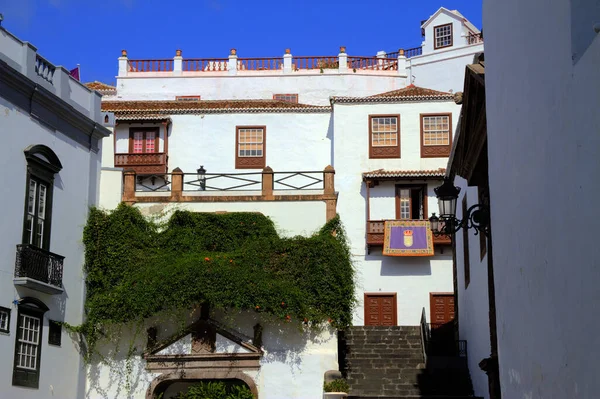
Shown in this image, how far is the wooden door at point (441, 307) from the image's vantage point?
96.9 ft

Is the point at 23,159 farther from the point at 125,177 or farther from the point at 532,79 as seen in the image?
the point at 532,79

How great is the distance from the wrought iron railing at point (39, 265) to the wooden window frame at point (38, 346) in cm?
53

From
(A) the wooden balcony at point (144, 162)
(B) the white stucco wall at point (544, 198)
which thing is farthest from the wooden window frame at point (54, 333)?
(A) the wooden balcony at point (144, 162)

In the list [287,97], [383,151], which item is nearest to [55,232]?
[383,151]

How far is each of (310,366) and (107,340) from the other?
4.75 metres

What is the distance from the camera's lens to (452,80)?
3950cm

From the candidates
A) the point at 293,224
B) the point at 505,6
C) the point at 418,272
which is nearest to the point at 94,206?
the point at 293,224

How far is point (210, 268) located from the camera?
20750mm

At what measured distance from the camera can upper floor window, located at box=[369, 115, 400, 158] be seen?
103 feet

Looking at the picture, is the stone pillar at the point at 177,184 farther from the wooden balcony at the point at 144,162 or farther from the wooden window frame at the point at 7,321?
the wooden balcony at the point at 144,162

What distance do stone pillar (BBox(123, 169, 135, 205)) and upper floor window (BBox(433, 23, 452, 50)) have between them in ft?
69.5

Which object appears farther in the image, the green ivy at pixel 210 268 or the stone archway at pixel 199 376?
the stone archway at pixel 199 376

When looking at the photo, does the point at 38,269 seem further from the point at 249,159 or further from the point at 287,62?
the point at 287,62

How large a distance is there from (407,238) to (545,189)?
75.7 ft
